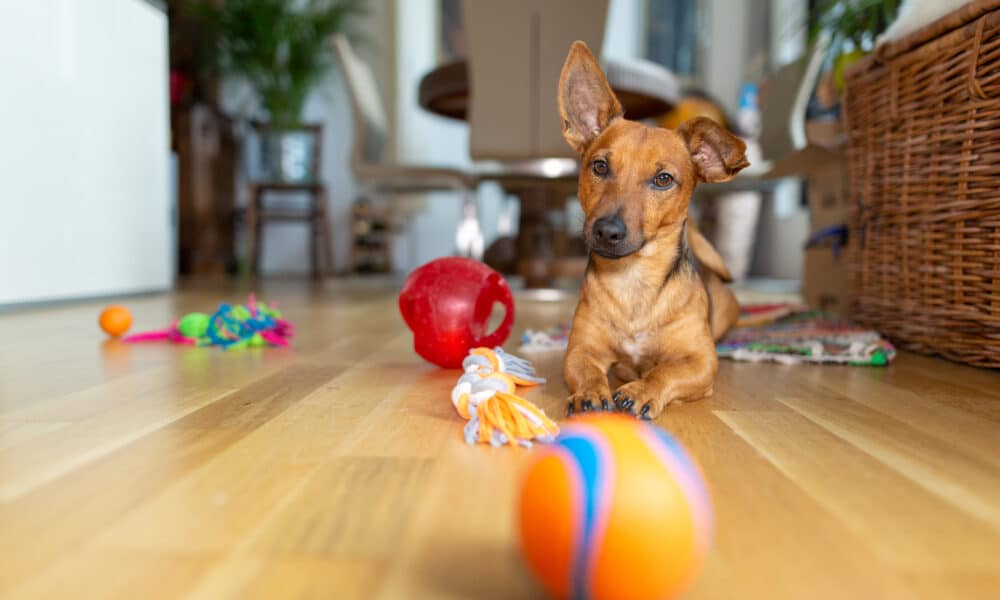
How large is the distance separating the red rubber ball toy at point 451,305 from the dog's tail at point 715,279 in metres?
0.60

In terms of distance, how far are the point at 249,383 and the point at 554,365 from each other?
0.75 meters

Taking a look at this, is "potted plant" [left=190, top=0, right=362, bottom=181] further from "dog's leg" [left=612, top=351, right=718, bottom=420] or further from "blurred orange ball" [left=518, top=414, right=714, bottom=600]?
"blurred orange ball" [left=518, top=414, right=714, bottom=600]

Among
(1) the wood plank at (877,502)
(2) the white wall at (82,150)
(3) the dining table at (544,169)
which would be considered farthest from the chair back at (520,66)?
(1) the wood plank at (877,502)

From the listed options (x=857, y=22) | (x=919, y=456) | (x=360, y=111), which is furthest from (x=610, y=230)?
(x=360, y=111)

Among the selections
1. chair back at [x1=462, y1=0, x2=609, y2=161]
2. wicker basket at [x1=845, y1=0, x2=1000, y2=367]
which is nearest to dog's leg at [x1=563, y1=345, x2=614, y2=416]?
wicker basket at [x1=845, y1=0, x2=1000, y2=367]

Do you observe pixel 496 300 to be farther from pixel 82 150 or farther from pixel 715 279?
pixel 82 150

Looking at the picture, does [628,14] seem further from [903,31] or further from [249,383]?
[249,383]

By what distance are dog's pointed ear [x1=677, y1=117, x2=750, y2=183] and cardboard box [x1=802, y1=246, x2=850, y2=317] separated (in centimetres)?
150

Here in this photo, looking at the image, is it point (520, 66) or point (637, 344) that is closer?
point (637, 344)

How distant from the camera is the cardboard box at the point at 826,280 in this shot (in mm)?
2891

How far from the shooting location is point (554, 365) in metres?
1.89

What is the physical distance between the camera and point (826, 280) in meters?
3.04

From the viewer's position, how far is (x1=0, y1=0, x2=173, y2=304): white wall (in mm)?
3092

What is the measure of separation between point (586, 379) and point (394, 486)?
550 mm
